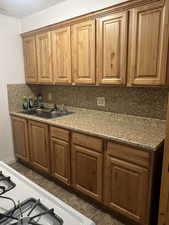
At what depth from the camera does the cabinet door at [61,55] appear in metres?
2.32

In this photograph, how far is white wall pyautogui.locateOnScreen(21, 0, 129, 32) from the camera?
6.58 feet

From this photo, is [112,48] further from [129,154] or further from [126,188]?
[126,188]

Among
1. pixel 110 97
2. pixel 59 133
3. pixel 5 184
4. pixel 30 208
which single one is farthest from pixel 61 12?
pixel 30 208

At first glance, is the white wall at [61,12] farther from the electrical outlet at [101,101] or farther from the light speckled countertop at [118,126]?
the light speckled countertop at [118,126]

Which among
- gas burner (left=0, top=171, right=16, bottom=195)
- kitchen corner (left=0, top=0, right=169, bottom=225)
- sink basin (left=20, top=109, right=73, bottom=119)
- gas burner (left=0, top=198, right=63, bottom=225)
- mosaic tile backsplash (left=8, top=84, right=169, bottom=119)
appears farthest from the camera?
sink basin (left=20, top=109, right=73, bottom=119)

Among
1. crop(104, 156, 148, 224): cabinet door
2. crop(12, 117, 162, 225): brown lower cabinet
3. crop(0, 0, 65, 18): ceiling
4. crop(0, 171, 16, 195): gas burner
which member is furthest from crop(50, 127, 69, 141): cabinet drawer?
crop(0, 0, 65, 18): ceiling

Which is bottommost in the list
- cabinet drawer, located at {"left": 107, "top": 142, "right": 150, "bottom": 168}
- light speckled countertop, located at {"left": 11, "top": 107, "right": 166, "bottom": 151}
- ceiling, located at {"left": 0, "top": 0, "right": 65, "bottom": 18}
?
cabinet drawer, located at {"left": 107, "top": 142, "right": 150, "bottom": 168}

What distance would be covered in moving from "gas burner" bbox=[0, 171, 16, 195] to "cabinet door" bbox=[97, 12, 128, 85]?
143cm

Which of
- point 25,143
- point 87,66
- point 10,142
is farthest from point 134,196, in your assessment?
point 10,142

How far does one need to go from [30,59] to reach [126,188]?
2.40 m

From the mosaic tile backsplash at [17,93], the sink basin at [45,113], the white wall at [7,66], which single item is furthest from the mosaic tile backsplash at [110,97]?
the sink basin at [45,113]

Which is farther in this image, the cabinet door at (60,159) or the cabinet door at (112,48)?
the cabinet door at (60,159)

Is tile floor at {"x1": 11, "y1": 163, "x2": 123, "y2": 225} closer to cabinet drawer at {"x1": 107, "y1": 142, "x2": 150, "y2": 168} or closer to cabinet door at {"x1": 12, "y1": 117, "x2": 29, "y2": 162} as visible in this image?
cabinet door at {"x1": 12, "y1": 117, "x2": 29, "y2": 162}

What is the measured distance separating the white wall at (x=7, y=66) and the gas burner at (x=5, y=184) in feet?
6.98
